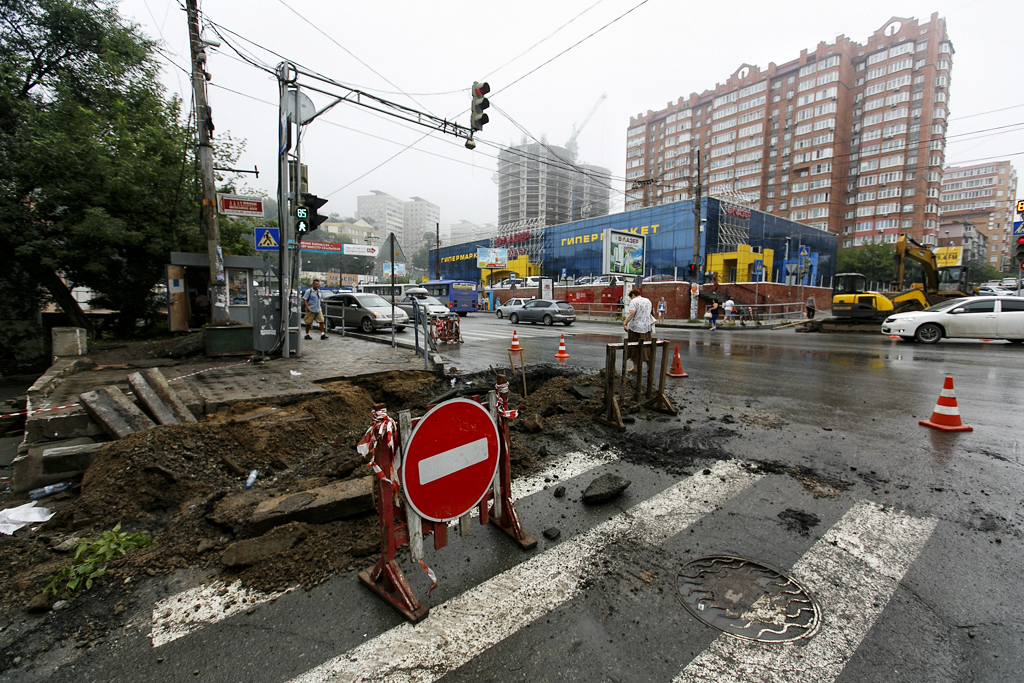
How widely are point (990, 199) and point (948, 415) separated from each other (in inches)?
5903

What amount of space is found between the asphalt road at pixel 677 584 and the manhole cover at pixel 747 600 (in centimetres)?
6

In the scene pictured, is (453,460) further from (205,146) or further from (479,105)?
(205,146)

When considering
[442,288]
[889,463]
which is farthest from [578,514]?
[442,288]

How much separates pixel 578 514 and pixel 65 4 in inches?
840

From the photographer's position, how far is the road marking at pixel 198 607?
2.35m

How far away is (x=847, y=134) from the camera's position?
84500mm

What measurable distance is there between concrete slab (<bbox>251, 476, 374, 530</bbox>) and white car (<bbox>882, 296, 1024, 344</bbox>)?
18698 mm

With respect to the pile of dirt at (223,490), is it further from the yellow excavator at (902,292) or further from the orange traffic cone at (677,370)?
the yellow excavator at (902,292)

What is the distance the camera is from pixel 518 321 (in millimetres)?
27672

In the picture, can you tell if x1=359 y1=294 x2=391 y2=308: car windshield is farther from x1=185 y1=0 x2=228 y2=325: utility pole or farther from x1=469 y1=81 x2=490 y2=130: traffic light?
x1=469 y1=81 x2=490 y2=130: traffic light

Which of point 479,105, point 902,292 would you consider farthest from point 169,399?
point 902,292

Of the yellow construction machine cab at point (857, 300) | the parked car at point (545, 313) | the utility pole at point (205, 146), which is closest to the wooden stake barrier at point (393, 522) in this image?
the utility pole at point (205, 146)

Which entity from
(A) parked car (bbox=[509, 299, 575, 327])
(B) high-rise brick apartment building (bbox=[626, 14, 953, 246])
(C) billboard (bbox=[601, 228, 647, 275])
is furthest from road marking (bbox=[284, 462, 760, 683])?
(B) high-rise brick apartment building (bbox=[626, 14, 953, 246])

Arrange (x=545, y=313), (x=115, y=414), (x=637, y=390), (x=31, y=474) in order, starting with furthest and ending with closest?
(x=545, y=313) → (x=637, y=390) → (x=115, y=414) → (x=31, y=474)
